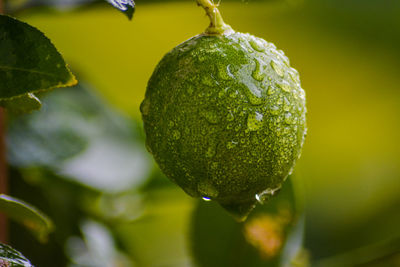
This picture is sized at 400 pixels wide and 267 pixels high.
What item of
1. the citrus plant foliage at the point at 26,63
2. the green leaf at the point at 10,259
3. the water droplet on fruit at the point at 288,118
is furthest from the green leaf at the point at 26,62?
the water droplet on fruit at the point at 288,118

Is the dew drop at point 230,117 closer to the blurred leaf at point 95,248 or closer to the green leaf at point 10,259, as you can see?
the green leaf at point 10,259

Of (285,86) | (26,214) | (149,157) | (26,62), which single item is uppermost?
(149,157)

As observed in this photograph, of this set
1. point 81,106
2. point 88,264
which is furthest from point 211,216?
point 81,106

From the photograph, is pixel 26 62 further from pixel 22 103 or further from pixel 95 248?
pixel 95 248

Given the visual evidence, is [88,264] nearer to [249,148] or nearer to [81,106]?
[81,106]

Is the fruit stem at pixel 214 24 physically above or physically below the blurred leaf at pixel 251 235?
above

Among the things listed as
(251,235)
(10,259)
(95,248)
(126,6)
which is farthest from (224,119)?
(95,248)

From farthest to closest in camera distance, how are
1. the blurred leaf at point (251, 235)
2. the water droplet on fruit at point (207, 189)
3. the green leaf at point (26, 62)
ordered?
the blurred leaf at point (251, 235) → the water droplet on fruit at point (207, 189) → the green leaf at point (26, 62)
